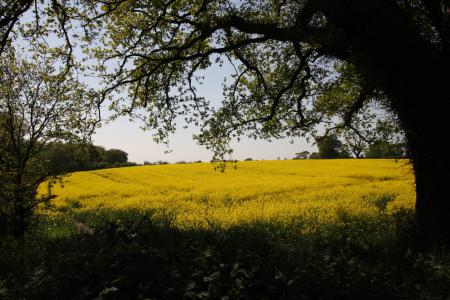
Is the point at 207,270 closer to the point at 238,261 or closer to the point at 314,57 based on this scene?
the point at 238,261

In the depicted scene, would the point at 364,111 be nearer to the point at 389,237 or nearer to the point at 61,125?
the point at 389,237

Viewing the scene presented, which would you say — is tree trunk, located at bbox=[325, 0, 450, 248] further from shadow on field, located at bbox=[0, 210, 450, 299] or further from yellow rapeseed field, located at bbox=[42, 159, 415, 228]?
yellow rapeseed field, located at bbox=[42, 159, 415, 228]

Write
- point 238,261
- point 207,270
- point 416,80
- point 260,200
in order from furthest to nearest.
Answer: point 260,200
point 416,80
point 238,261
point 207,270

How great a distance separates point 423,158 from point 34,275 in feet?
23.5

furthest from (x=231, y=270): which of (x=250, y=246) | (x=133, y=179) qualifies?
(x=133, y=179)

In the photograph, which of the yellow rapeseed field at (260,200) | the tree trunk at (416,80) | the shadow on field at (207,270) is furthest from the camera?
the yellow rapeseed field at (260,200)

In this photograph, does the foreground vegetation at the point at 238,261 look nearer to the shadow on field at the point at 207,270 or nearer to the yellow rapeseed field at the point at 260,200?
the shadow on field at the point at 207,270

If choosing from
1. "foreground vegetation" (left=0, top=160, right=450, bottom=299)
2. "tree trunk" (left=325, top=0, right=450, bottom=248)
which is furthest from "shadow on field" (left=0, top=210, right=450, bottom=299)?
"tree trunk" (left=325, top=0, right=450, bottom=248)

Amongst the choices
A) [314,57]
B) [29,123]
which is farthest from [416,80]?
[29,123]

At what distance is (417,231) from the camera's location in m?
7.46

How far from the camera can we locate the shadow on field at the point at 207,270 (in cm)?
539

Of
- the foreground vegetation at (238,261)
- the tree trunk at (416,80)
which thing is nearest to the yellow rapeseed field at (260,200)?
the foreground vegetation at (238,261)

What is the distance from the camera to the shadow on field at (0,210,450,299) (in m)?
5.39

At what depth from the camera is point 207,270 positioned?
586cm
